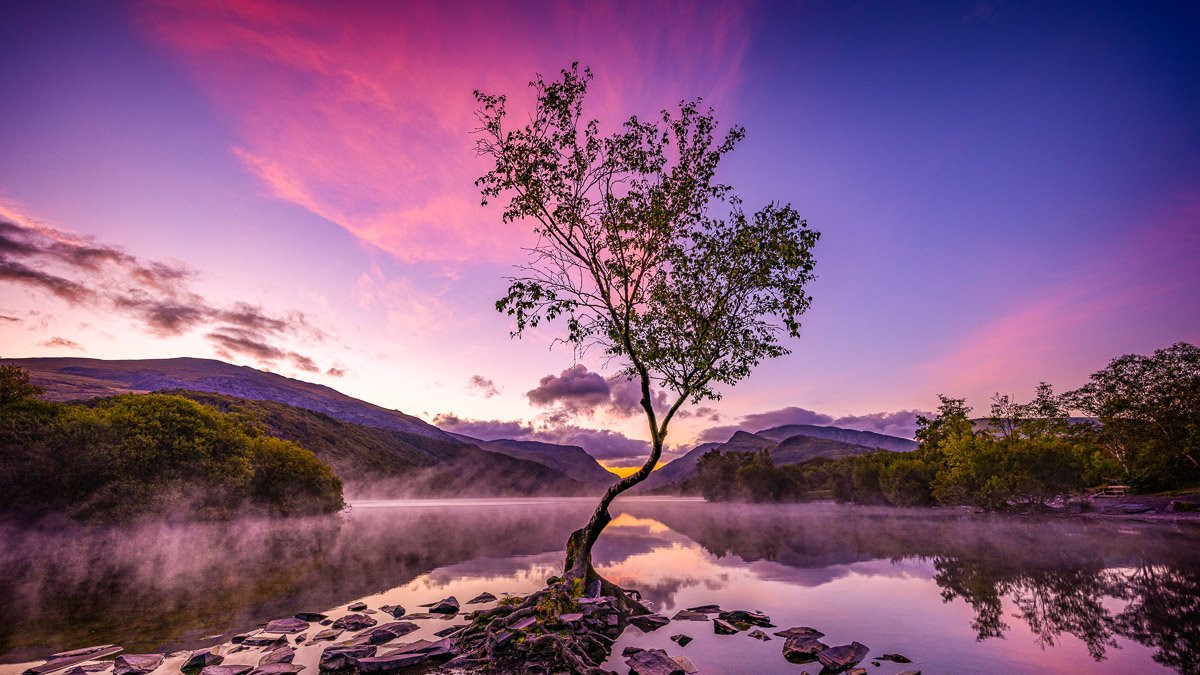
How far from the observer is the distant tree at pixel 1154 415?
74.6 meters

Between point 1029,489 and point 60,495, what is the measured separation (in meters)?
134

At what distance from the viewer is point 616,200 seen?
69.8 ft

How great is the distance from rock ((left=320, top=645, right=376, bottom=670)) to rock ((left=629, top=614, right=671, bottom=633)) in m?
8.74

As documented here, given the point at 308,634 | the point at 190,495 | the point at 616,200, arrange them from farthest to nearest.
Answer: the point at 190,495, the point at 616,200, the point at 308,634

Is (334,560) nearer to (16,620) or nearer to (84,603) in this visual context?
(84,603)

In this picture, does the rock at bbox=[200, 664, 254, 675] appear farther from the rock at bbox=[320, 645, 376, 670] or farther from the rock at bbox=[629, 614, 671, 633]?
the rock at bbox=[629, 614, 671, 633]

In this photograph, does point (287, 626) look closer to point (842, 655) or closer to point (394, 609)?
point (394, 609)

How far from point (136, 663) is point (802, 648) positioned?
18.1 meters

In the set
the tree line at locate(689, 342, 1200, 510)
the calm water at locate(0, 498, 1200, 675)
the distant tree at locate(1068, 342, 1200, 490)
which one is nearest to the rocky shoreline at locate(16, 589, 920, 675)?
the calm water at locate(0, 498, 1200, 675)

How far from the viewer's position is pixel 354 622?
16.9 meters

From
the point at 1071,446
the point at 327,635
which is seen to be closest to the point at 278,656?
the point at 327,635

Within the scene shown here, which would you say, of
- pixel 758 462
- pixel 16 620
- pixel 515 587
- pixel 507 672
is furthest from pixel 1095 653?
pixel 758 462

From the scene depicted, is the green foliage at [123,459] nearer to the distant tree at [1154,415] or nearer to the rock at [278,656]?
the rock at [278,656]

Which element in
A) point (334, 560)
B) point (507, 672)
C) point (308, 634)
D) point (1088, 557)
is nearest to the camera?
point (507, 672)
